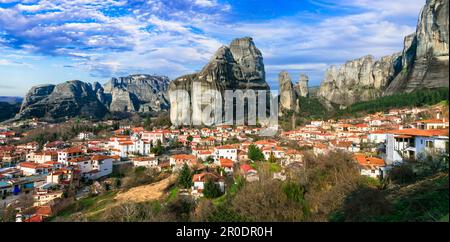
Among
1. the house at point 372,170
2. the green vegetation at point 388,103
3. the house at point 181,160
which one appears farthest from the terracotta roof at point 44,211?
the green vegetation at point 388,103

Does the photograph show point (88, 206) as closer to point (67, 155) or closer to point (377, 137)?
point (67, 155)

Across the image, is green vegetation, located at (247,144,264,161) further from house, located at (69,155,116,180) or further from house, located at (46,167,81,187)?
house, located at (46,167,81,187)

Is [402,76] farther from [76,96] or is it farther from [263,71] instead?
[76,96]

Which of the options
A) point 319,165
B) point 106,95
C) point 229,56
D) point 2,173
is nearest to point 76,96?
point 106,95

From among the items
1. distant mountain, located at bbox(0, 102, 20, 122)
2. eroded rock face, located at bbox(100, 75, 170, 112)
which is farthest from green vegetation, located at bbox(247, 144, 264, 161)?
eroded rock face, located at bbox(100, 75, 170, 112)
